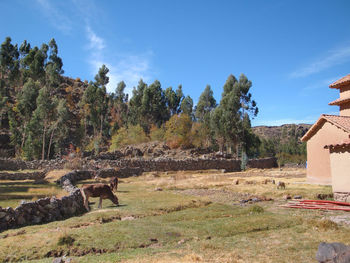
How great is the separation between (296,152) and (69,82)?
8746 centimetres

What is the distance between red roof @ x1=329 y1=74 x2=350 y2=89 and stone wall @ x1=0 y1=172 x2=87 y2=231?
23.1m

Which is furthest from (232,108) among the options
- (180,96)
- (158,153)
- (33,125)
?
(33,125)

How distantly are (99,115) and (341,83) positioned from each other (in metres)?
53.3

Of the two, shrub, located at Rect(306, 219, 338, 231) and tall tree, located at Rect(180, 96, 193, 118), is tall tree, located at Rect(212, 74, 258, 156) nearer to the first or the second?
tall tree, located at Rect(180, 96, 193, 118)

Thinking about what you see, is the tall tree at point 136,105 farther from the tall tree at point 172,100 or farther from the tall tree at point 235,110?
the tall tree at point 235,110

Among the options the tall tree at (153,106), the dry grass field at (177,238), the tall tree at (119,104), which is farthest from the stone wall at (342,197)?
the tall tree at (119,104)

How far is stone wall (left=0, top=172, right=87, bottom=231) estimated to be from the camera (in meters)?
9.31

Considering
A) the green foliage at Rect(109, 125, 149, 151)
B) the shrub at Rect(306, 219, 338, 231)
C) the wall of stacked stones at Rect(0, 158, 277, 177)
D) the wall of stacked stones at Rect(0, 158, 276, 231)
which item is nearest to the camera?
the shrub at Rect(306, 219, 338, 231)

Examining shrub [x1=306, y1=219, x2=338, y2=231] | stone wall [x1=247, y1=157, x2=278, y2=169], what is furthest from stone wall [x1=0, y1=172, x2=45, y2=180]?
stone wall [x1=247, y1=157, x2=278, y2=169]

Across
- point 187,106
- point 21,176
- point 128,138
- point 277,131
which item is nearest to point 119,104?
point 187,106

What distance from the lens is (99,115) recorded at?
6625 centimetres

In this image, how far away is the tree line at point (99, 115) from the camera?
1955 inches

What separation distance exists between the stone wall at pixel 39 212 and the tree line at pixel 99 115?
3572cm

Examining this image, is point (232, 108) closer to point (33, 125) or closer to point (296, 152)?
point (33, 125)
